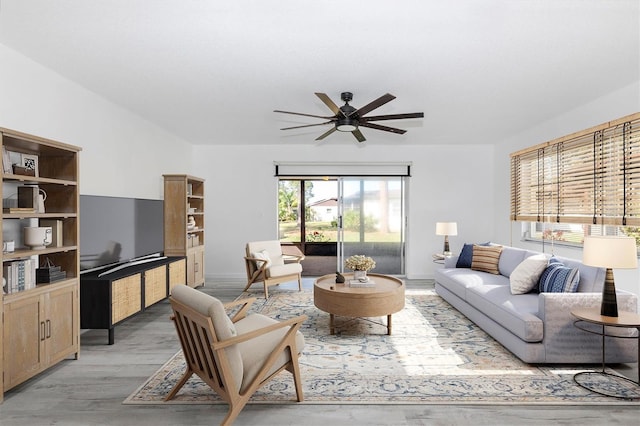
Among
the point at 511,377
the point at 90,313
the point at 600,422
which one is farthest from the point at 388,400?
the point at 90,313

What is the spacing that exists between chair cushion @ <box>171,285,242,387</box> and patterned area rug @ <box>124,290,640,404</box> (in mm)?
517

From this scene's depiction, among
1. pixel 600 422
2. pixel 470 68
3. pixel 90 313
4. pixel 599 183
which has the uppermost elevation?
pixel 470 68

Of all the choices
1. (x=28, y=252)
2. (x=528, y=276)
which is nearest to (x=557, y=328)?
(x=528, y=276)

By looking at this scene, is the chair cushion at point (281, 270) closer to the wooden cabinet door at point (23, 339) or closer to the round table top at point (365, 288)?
the round table top at point (365, 288)

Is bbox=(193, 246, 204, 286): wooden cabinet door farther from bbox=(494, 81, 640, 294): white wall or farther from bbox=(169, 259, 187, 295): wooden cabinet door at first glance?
bbox=(494, 81, 640, 294): white wall

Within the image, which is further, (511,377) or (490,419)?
(511,377)

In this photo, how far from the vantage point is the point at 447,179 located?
271 inches

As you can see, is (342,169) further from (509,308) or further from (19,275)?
(19,275)

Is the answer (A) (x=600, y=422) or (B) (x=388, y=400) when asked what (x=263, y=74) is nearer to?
(B) (x=388, y=400)

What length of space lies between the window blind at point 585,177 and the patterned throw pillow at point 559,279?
95cm

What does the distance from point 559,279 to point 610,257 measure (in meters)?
0.81

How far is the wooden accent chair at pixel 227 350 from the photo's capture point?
208cm

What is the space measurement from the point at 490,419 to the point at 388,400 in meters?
0.65

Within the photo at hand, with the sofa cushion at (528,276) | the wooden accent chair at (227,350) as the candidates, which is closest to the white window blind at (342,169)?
the sofa cushion at (528,276)
